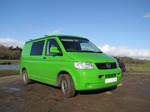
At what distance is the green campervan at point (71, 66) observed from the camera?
3.86m

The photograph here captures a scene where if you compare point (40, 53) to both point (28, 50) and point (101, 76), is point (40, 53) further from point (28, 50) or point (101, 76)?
point (101, 76)

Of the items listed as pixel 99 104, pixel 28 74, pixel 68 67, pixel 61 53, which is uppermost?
pixel 61 53

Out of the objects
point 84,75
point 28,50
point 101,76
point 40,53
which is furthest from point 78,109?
point 28,50

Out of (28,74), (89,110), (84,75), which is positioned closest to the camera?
(89,110)

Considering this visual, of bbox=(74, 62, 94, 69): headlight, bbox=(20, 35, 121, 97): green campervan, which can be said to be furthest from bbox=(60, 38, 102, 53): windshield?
bbox=(74, 62, 94, 69): headlight

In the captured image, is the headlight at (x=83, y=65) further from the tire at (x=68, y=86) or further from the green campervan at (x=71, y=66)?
the tire at (x=68, y=86)

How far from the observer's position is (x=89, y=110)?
3.21m

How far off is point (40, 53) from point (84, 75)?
98.2 inches

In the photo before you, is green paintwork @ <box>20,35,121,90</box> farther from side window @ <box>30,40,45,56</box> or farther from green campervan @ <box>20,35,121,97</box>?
side window @ <box>30,40,45,56</box>

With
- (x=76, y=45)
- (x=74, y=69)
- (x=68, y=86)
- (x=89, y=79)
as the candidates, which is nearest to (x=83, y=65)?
(x=74, y=69)

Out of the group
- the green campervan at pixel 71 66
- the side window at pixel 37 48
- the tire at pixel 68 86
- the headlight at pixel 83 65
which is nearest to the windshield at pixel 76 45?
the green campervan at pixel 71 66

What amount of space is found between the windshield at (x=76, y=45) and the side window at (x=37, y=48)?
1.17 m

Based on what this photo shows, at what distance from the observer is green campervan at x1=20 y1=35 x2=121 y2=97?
3.86 meters

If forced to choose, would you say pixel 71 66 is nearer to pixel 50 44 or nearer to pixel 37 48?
pixel 50 44
